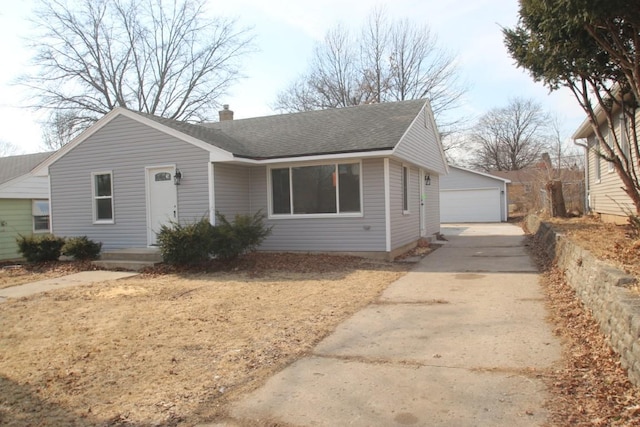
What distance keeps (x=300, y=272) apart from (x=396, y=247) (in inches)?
132

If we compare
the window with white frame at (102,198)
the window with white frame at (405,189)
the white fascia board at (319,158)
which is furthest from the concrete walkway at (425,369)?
the window with white frame at (102,198)

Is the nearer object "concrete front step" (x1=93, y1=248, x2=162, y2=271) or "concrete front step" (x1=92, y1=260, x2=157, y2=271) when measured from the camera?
"concrete front step" (x1=92, y1=260, x2=157, y2=271)

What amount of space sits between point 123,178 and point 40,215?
829cm

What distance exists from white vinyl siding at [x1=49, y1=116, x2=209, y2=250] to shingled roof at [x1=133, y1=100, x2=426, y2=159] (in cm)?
65

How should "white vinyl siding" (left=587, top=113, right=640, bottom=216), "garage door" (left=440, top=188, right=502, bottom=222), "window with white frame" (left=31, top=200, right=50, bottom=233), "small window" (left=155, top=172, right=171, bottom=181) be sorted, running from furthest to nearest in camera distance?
1. "garage door" (left=440, top=188, right=502, bottom=222)
2. "window with white frame" (left=31, top=200, right=50, bottom=233)
3. "white vinyl siding" (left=587, top=113, right=640, bottom=216)
4. "small window" (left=155, top=172, right=171, bottom=181)

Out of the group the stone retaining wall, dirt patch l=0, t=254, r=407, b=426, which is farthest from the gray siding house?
the stone retaining wall

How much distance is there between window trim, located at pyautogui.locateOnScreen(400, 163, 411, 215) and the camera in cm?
1364

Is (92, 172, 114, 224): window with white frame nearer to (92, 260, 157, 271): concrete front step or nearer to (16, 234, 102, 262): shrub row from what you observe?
(16, 234, 102, 262): shrub row

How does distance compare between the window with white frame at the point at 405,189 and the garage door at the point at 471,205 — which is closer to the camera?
the window with white frame at the point at 405,189

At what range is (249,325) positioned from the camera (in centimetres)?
614

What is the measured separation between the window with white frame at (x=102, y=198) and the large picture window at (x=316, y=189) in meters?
4.72

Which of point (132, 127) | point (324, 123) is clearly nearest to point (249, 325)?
point (132, 127)

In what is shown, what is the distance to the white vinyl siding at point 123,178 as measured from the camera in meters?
12.2

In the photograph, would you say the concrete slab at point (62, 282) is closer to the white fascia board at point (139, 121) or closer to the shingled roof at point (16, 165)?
the white fascia board at point (139, 121)
